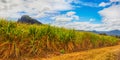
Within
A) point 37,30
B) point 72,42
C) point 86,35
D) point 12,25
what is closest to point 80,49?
point 72,42

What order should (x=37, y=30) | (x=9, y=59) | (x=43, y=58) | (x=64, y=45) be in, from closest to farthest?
(x=9, y=59), (x=43, y=58), (x=37, y=30), (x=64, y=45)

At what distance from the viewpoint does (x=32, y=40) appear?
1153 cm

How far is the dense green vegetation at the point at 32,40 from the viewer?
34.7ft

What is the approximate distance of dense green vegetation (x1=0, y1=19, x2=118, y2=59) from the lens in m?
10.6

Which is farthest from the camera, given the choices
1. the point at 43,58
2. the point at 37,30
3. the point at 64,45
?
the point at 64,45

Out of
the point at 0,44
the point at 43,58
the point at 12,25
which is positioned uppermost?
the point at 12,25

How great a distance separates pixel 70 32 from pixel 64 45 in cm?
126

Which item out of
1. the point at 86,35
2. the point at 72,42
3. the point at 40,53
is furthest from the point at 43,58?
the point at 86,35

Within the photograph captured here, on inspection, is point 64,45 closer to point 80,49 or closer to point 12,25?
point 80,49

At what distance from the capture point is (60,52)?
1255cm

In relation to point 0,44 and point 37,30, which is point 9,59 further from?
point 37,30

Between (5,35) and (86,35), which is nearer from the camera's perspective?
(5,35)

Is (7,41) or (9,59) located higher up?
(7,41)

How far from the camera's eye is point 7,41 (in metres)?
10.6
